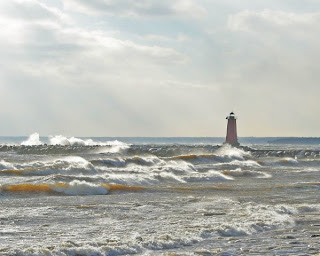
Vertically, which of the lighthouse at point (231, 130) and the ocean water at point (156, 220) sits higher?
the lighthouse at point (231, 130)

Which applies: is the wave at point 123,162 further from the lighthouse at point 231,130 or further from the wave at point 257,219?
the lighthouse at point 231,130

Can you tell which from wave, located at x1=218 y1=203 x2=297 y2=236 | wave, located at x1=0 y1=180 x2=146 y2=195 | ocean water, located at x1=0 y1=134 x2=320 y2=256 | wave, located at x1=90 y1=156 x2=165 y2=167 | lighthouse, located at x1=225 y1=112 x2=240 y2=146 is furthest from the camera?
lighthouse, located at x1=225 y1=112 x2=240 y2=146

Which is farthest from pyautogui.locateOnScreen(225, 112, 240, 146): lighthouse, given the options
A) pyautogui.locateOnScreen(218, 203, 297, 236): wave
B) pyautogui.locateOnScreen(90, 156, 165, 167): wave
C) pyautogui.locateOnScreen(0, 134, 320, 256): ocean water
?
pyautogui.locateOnScreen(218, 203, 297, 236): wave

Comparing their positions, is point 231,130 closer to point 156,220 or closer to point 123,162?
point 123,162

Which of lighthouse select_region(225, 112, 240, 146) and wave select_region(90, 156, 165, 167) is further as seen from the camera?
lighthouse select_region(225, 112, 240, 146)

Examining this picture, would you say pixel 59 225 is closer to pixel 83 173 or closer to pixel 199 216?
pixel 199 216

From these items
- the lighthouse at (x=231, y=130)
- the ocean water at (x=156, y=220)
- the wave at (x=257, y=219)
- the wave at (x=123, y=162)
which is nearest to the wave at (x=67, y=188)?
the ocean water at (x=156, y=220)

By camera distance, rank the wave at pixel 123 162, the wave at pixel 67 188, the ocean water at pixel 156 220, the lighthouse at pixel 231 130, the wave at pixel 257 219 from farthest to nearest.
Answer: the lighthouse at pixel 231 130, the wave at pixel 123 162, the wave at pixel 67 188, the wave at pixel 257 219, the ocean water at pixel 156 220

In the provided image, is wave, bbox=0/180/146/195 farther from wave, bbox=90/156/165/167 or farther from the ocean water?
wave, bbox=90/156/165/167

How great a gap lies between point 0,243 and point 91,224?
10.2ft

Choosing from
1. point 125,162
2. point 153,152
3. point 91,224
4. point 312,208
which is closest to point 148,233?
point 91,224

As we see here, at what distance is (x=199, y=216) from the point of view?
1577 centimetres

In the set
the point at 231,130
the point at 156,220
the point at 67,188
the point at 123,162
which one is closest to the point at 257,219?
the point at 156,220

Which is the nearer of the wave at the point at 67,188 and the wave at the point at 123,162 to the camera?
the wave at the point at 67,188
